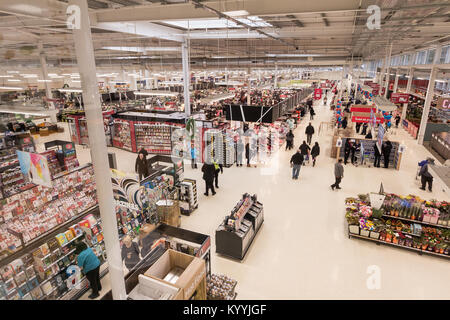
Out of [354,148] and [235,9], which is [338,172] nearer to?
[354,148]

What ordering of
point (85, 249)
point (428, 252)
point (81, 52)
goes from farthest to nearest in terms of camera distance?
point (428, 252), point (85, 249), point (81, 52)

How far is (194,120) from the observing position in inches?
469

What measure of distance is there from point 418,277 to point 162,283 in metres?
5.33

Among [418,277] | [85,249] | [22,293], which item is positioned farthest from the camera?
[418,277]

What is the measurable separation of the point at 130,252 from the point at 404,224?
21.5 feet

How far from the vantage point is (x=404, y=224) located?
6.74 metres

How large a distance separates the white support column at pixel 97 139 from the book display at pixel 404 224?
5630 millimetres

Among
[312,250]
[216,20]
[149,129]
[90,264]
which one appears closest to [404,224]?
[312,250]

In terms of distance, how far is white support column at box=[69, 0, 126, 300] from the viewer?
290 cm
